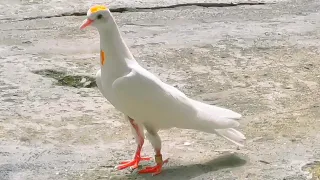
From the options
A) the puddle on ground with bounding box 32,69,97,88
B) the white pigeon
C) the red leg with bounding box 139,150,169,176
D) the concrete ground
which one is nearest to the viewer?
the white pigeon

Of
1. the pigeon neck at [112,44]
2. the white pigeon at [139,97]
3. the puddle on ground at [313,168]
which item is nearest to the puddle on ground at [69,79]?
the white pigeon at [139,97]

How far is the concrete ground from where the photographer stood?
3.46 meters

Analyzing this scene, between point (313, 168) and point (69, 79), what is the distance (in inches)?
70.3

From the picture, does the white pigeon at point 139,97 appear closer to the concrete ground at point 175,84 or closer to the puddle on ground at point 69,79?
the concrete ground at point 175,84

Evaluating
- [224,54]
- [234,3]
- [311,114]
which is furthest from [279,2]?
[311,114]

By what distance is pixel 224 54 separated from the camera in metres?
5.01

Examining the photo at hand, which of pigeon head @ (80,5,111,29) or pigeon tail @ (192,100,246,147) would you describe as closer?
pigeon head @ (80,5,111,29)

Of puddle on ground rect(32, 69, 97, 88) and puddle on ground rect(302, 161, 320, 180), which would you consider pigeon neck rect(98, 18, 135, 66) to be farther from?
puddle on ground rect(32, 69, 97, 88)

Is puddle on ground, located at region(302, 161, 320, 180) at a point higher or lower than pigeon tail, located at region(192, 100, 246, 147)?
lower

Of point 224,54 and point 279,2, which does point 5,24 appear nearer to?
point 224,54

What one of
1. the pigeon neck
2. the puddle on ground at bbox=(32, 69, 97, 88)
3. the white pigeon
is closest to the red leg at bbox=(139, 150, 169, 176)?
the white pigeon

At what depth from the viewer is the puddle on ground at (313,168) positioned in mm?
3277

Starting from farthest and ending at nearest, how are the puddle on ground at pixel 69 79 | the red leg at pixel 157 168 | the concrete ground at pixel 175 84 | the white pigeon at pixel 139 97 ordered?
the puddle on ground at pixel 69 79, the concrete ground at pixel 175 84, the red leg at pixel 157 168, the white pigeon at pixel 139 97

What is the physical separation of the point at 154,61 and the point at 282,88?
36.4 inches
